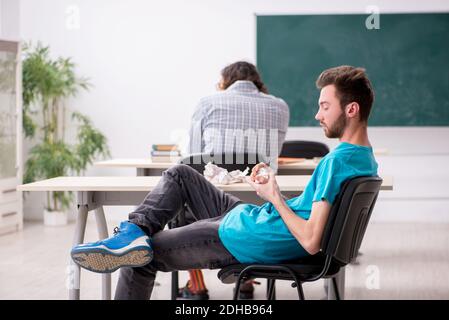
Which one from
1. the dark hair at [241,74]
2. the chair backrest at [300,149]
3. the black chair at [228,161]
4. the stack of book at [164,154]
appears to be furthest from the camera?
the chair backrest at [300,149]

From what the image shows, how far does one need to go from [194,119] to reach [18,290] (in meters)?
1.38

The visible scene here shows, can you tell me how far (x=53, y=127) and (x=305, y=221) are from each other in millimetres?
5450

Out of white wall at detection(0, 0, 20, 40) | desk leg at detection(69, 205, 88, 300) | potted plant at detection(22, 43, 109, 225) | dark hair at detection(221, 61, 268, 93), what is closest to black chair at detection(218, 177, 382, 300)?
desk leg at detection(69, 205, 88, 300)

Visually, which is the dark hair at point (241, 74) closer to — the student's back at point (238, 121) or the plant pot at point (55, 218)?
the student's back at point (238, 121)

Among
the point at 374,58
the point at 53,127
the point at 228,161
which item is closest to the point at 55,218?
the point at 53,127

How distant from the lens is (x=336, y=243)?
2.56 metres

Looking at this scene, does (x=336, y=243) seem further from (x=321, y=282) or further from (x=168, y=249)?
(x=321, y=282)

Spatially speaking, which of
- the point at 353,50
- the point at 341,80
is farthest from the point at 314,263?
the point at 353,50

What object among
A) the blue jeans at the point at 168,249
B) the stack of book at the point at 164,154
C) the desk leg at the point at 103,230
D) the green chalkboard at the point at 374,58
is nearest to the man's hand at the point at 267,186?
the blue jeans at the point at 168,249

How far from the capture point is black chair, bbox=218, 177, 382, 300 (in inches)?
99.5

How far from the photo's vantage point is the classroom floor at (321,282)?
4.50m

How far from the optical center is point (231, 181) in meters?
3.46

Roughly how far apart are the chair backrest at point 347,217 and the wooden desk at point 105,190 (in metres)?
0.68

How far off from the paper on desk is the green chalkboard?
421 centimetres
